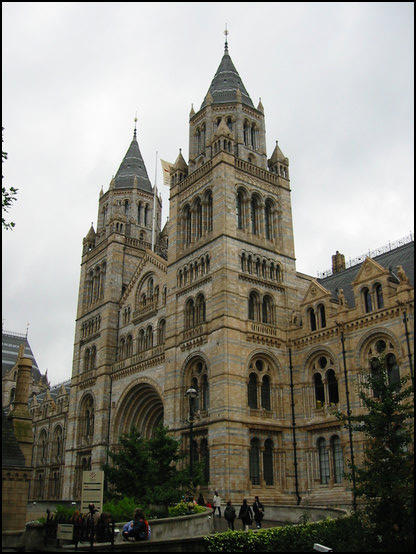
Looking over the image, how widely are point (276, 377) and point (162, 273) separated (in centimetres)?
1325

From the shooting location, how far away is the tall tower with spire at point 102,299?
4716 centimetres

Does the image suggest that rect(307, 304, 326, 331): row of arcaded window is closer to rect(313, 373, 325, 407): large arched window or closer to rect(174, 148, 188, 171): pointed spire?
rect(313, 373, 325, 407): large arched window

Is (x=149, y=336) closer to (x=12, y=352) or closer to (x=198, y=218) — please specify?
(x=198, y=218)

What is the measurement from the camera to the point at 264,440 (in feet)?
114

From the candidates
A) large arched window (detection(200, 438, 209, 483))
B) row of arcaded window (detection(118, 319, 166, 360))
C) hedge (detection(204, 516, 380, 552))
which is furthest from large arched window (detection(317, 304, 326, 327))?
hedge (detection(204, 516, 380, 552))

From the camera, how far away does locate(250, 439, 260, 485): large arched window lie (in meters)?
33.5

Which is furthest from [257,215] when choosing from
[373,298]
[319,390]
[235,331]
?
[319,390]

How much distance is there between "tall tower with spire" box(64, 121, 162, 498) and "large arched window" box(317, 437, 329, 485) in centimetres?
1799

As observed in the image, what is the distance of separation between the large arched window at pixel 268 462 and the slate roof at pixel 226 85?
84.6 feet

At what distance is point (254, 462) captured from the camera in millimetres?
33969

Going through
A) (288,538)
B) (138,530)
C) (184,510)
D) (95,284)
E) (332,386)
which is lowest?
(288,538)

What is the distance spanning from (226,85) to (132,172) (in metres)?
15.9

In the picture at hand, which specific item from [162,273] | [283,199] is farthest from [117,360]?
[283,199]

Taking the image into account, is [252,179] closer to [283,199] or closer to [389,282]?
[283,199]
